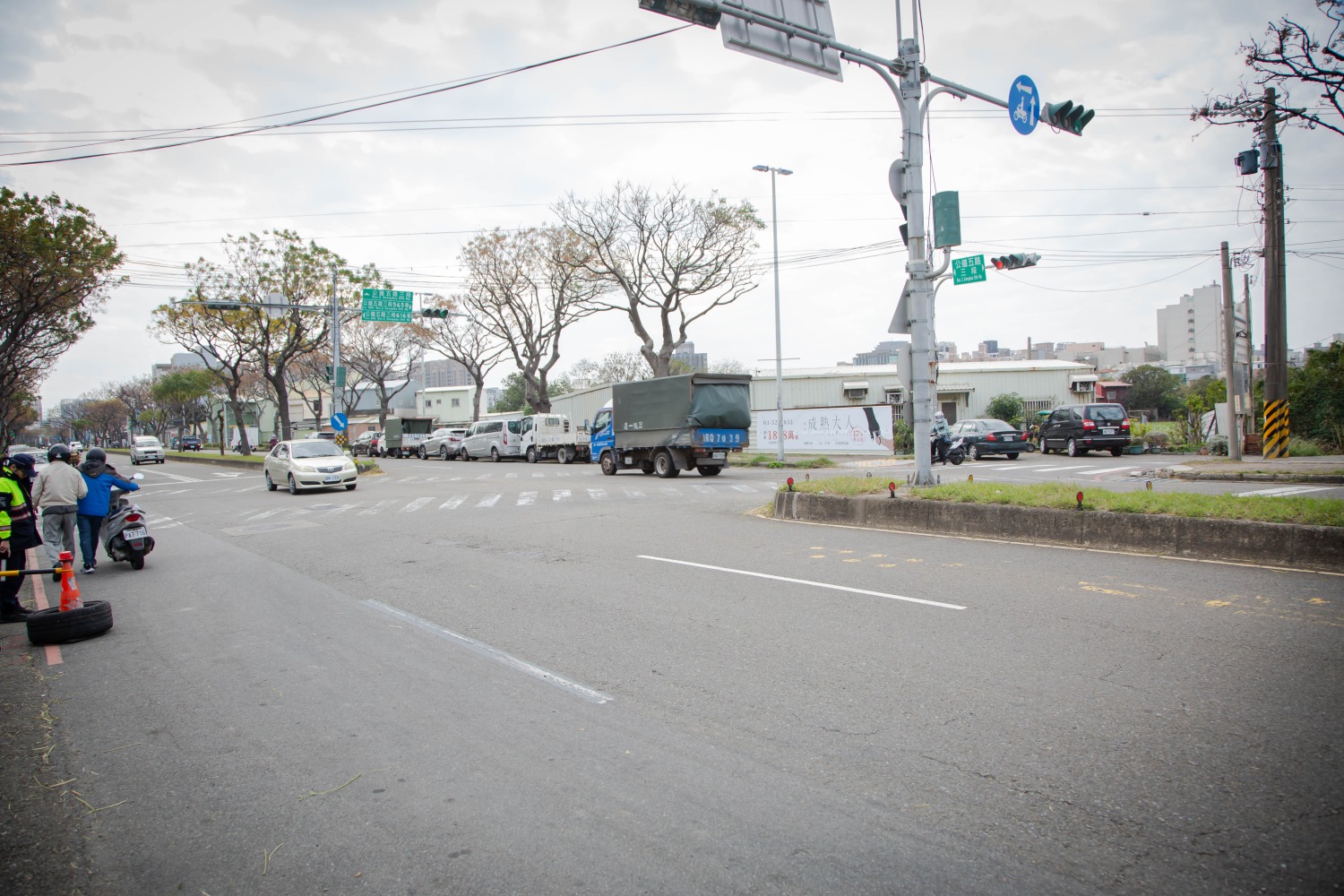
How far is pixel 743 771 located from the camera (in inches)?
137

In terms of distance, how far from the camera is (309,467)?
2117cm

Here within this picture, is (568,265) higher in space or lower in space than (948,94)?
higher

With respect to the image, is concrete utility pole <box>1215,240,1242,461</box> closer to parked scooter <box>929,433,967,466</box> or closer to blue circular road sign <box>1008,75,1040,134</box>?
parked scooter <box>929,433,967,466</box>

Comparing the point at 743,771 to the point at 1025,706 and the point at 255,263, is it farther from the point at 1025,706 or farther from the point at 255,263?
the point at 255,263

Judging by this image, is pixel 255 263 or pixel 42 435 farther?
pixel 42 435

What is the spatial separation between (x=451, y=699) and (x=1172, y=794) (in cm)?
366

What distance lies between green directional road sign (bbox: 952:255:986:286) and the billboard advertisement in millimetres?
6476

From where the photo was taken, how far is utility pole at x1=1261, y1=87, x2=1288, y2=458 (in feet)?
62.2

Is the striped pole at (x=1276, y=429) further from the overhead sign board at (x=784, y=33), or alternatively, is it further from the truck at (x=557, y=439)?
the truck at (x=557, y=439)

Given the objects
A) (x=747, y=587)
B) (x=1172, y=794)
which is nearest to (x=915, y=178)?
(x=747, y=587)

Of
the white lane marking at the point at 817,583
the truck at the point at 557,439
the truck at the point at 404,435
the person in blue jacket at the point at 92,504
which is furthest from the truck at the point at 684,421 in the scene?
the truck at the point at 404,435

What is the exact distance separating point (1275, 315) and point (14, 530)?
84.9 feet

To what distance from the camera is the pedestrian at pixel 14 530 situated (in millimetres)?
7273

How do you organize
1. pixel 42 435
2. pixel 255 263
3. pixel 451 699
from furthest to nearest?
pixel 42 435 → pixel 255 263 → pixel 451 699
